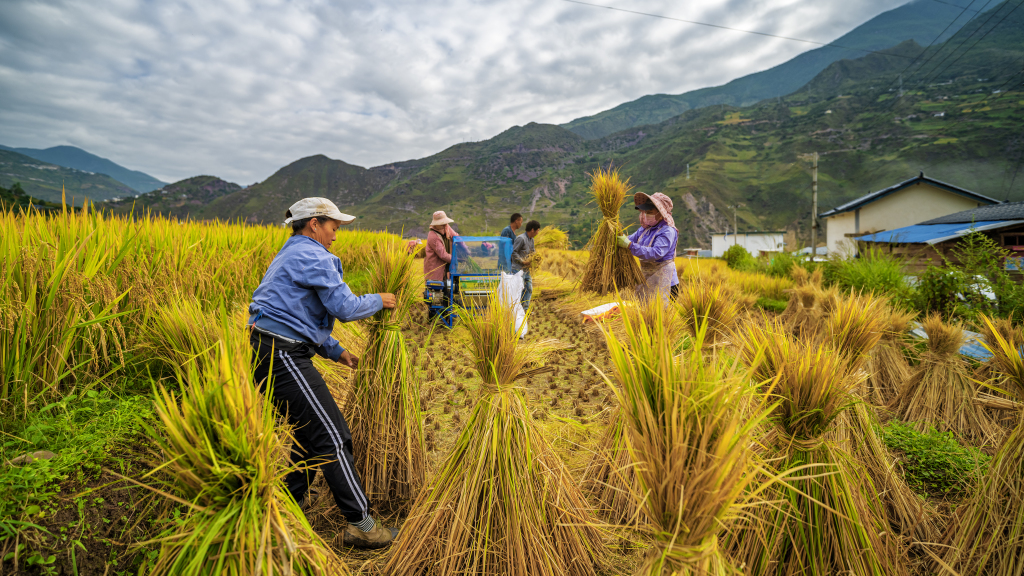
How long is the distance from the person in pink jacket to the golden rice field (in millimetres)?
3244

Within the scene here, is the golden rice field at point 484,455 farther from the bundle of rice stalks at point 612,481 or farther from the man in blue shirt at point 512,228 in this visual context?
the man in blue shirt at point 512,228

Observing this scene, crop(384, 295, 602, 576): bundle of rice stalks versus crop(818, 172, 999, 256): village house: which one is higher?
crop(818, 172, 999, 256): village house

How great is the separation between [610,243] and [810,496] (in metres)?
3.14

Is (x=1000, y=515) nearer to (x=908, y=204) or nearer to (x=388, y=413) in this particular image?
(x=388, y=413)

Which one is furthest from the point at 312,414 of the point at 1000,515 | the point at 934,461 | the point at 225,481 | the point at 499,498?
the point at 934,461

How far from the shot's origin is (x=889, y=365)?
4.23m

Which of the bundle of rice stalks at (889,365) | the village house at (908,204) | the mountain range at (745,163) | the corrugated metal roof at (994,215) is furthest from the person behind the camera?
the mountain range at (745,163)

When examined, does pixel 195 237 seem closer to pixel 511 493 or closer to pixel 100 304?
pixel 100 304

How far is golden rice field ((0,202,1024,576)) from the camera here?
110 cm

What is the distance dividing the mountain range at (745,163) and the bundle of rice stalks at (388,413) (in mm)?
42941

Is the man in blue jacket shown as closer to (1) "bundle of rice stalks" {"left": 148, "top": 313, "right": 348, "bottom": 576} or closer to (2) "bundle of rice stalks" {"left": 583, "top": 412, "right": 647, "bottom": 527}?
(1) "bundle of rice stalks" {"left": 148, "top": 313, "right": 348, "bottom": 576}

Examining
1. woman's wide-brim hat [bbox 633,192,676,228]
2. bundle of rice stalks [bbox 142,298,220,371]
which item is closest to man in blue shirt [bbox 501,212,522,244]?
woman's wide-brim hat [bbox 633,192,676,228]

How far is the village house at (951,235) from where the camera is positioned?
1069 cm

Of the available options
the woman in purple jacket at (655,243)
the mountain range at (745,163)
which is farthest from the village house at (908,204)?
the woman in purple jacket at (655,243)
